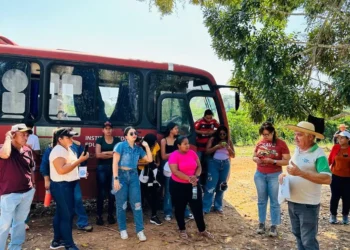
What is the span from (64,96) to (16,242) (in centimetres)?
244

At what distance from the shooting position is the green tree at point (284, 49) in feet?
21.2

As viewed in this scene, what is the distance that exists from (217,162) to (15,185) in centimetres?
359

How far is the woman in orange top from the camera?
18.8 feet

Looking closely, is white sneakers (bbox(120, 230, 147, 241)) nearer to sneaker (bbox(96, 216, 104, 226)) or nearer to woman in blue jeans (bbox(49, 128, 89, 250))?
sneaker (bbox(96, 216, 104, 226))

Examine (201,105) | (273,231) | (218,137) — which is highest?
(201,105)

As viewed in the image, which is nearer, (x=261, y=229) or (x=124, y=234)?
(x=124, y=234)

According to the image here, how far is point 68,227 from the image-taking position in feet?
13.3

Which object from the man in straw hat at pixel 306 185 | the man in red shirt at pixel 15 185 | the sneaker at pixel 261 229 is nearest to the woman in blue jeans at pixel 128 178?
the man in red shirt at pixel 15 185

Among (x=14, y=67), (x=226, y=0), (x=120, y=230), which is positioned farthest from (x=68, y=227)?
(x=226, y=0)

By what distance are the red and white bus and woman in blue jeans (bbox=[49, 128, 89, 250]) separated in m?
1.29

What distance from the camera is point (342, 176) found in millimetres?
5750

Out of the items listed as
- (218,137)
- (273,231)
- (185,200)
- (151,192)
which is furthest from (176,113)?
(273,231)

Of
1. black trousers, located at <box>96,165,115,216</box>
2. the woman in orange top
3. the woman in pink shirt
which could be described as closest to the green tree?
the woman in orange top

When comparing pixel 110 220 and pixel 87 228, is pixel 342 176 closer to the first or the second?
pixel 110 220
